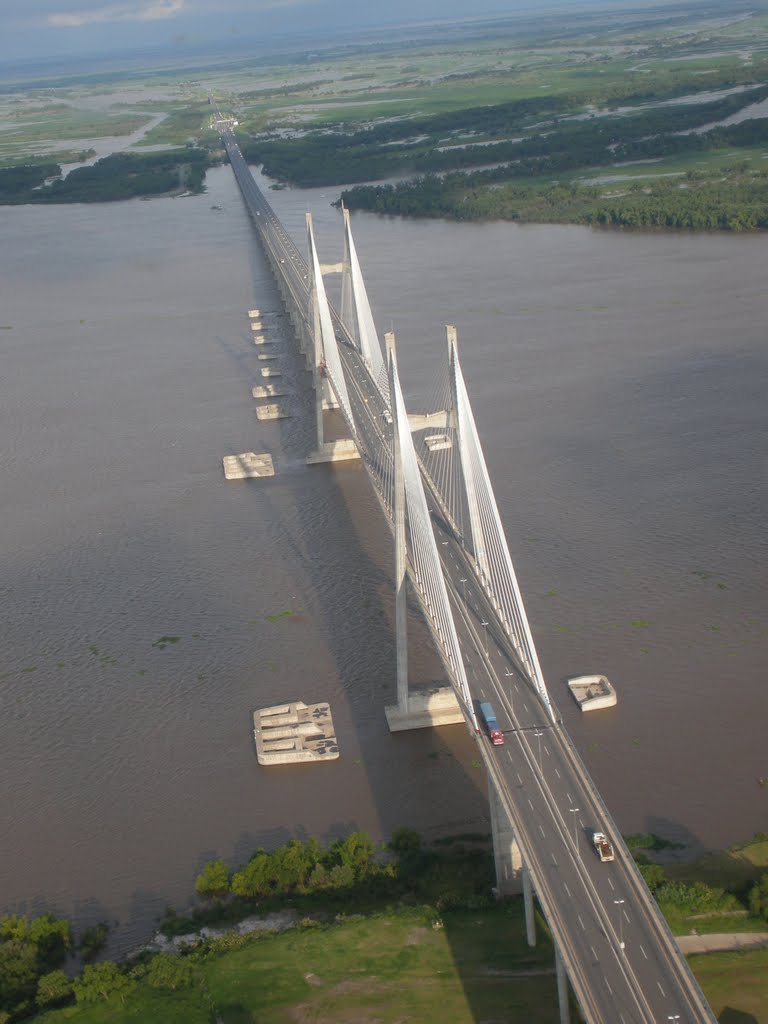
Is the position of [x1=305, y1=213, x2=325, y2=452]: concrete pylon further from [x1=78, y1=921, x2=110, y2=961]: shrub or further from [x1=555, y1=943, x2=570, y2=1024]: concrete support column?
[x1=555, y1=943, x2=570, y2=1024]: concrete support column

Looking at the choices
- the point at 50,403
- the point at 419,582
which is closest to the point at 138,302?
the point at 50,403

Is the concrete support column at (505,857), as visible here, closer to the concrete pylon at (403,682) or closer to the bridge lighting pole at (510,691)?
the bridge lighting pole at (510,691)

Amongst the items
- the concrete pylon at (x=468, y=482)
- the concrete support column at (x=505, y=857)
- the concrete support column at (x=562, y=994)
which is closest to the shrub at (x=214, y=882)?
the concrete support column at (x=505, y=857)

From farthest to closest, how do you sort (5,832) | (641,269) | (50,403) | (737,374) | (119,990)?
(641,269) < (50,403) < (737,374) < (5,832) < (119,990)

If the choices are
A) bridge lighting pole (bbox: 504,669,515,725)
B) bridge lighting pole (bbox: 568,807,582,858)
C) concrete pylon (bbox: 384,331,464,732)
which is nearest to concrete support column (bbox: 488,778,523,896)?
bridge lighting pole (bbox: 568,807,582,858)

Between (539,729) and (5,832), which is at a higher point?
(539,729)

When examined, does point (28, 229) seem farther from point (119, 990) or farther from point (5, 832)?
point (119, 990)

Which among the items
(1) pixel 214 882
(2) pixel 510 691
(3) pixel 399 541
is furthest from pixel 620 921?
(3) pixel 399 541
